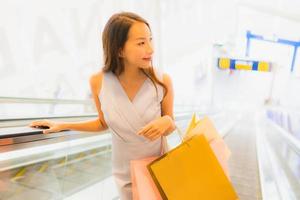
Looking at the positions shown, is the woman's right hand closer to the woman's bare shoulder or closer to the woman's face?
the woman's bare shoulder

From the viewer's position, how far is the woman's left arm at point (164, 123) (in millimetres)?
1108

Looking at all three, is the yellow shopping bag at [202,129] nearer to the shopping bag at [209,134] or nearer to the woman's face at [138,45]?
the shopping bag at [209,134]

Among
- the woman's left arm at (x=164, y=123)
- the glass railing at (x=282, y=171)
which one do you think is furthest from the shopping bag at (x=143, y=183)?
the glass railing at (x=282, y=171)

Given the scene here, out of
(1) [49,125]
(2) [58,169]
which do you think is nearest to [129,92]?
(1) [49,125]

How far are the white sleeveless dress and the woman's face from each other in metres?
0.12

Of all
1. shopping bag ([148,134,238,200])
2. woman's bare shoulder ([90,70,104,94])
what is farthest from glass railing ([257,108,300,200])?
woman's bare shoulder ([90,70,104,94])

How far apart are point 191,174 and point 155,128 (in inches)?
10.1

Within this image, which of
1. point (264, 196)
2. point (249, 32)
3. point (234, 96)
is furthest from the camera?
point (234, 96)

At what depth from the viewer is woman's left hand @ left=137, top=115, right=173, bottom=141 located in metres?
1.10

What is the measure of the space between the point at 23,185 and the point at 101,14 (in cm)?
364

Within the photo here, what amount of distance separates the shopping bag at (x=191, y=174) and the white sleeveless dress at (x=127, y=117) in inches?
8.3

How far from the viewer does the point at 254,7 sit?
33.6 feet

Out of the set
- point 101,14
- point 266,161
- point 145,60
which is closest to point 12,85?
point 101,14

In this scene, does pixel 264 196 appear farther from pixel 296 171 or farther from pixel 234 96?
pixel 234 96
